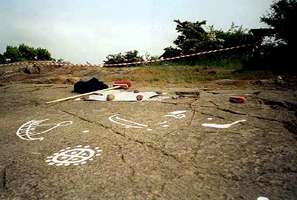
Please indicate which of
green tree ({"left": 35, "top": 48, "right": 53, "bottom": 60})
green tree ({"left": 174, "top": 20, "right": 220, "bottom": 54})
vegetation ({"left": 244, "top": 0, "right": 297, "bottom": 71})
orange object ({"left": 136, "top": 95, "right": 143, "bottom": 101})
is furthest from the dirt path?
green tree ({"left": 35, "top": 48, "right": 53, "bottom": 60})

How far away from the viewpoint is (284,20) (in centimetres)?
1131

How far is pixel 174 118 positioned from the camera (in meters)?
5.16

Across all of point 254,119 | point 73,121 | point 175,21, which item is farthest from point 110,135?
point 175,21

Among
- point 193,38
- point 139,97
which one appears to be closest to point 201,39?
point 193,38

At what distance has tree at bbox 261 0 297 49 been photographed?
1105 centimetres

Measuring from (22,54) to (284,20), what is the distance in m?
19.9

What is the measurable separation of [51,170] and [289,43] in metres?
9.86

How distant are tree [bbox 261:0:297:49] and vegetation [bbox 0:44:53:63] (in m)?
17.9

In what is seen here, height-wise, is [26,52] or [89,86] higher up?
[26,52]

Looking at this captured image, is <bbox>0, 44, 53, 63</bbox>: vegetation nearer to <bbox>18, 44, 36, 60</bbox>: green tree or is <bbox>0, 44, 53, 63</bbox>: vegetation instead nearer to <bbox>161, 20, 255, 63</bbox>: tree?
<bbox>18, 44, 36, 60</bbox>: green tree

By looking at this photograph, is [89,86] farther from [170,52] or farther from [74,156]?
[170,52]

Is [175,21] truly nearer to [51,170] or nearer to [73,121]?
[73,121]

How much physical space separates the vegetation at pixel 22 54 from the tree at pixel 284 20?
17.9m

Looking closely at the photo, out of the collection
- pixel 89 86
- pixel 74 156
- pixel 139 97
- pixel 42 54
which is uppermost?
pixel 42 54
